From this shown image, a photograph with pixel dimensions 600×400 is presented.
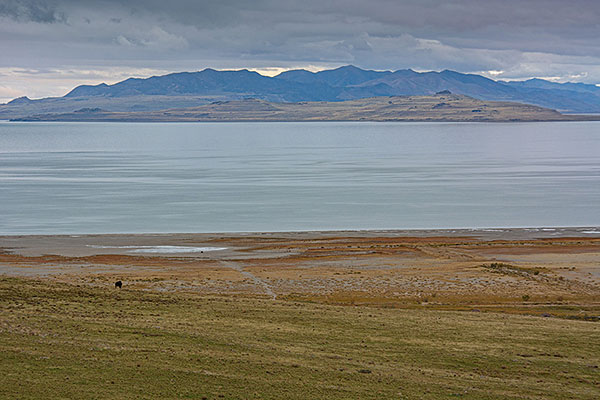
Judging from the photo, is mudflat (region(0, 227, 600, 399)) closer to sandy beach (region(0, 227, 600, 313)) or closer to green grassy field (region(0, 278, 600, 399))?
green grassy field (region(0, 278, 600, 399))

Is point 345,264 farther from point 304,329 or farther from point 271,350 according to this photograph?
point 271,350

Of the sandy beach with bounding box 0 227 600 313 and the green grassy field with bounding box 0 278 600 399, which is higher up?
the green grassy field with bounding box 0 278 600 399

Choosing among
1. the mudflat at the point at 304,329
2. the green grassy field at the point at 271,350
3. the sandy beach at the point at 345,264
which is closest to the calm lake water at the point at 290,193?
the sandy beach at the point at 345,264

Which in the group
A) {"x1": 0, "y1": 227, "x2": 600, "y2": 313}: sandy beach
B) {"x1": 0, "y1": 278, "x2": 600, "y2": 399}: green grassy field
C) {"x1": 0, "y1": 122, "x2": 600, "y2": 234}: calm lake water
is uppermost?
{"x1": 0, "y1": 122, "x2": 600, "y2": 234}: calm lake water

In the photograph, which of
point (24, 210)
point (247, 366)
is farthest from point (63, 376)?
point (24, 210)

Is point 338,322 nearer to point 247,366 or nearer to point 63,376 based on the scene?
point 247,366

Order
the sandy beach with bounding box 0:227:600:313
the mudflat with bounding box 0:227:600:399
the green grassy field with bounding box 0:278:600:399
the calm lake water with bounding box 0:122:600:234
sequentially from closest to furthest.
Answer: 1. the green grassy field with bounding box 0:278:600:399
2. the mudflat with bounding box 0:227:600:399
3. the sandy beach with bounding box 0:227:600:313
4. the calm lake water with bounding box 0:122:600:234

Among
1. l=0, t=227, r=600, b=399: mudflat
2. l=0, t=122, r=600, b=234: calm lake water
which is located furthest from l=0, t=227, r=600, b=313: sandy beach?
l=0, t=122, r=600, b=234: calm lake water

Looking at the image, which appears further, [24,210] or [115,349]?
[24,210]

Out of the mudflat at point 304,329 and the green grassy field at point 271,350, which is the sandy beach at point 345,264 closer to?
the mudflat at point 304,329
